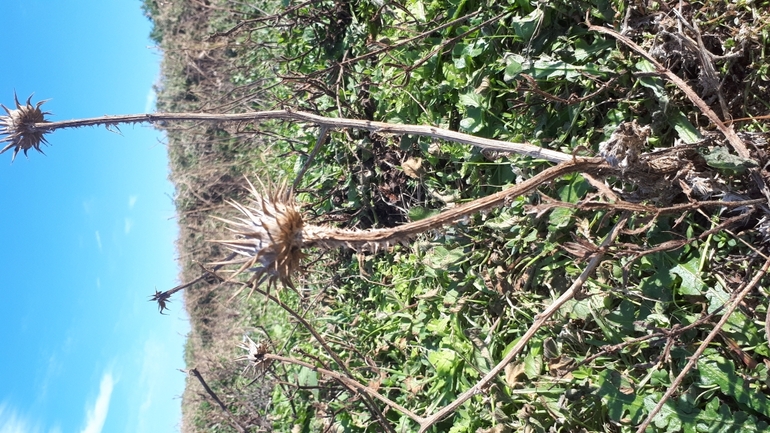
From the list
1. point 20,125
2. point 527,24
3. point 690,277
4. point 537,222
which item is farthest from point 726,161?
point 20,125

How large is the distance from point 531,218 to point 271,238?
1593 millimetres

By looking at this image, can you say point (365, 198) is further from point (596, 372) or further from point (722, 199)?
point (722, 199)

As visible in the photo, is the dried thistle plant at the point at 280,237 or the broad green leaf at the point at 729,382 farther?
the broad green leaf at the point at 729,382

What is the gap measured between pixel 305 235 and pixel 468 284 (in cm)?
172

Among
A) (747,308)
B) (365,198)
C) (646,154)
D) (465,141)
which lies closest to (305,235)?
(465,141)

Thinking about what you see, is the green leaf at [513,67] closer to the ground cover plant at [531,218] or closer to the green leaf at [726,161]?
the ground cover plant at [531,218]

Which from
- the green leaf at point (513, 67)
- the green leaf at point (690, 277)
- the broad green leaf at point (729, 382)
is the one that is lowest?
the broad green leaf at point (729, 382)

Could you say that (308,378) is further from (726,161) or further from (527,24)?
(726,161)

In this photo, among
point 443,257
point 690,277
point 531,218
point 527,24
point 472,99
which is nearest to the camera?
point 690,277

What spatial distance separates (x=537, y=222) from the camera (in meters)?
2.51

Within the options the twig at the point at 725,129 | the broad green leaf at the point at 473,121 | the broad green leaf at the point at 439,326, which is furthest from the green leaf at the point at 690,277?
the broad green leaf at the point at 439,326

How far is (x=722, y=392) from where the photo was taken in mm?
1882

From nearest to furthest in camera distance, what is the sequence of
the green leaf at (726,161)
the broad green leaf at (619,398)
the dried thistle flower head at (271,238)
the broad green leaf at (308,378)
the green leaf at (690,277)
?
the dried thistle flower head at (271,238) < the green leaf at (726,161) < the green leaf at (690,277) < the broad green leaf at (619,398) < the broad green leaf at (308,378)

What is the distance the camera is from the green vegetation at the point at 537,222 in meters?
1.83
